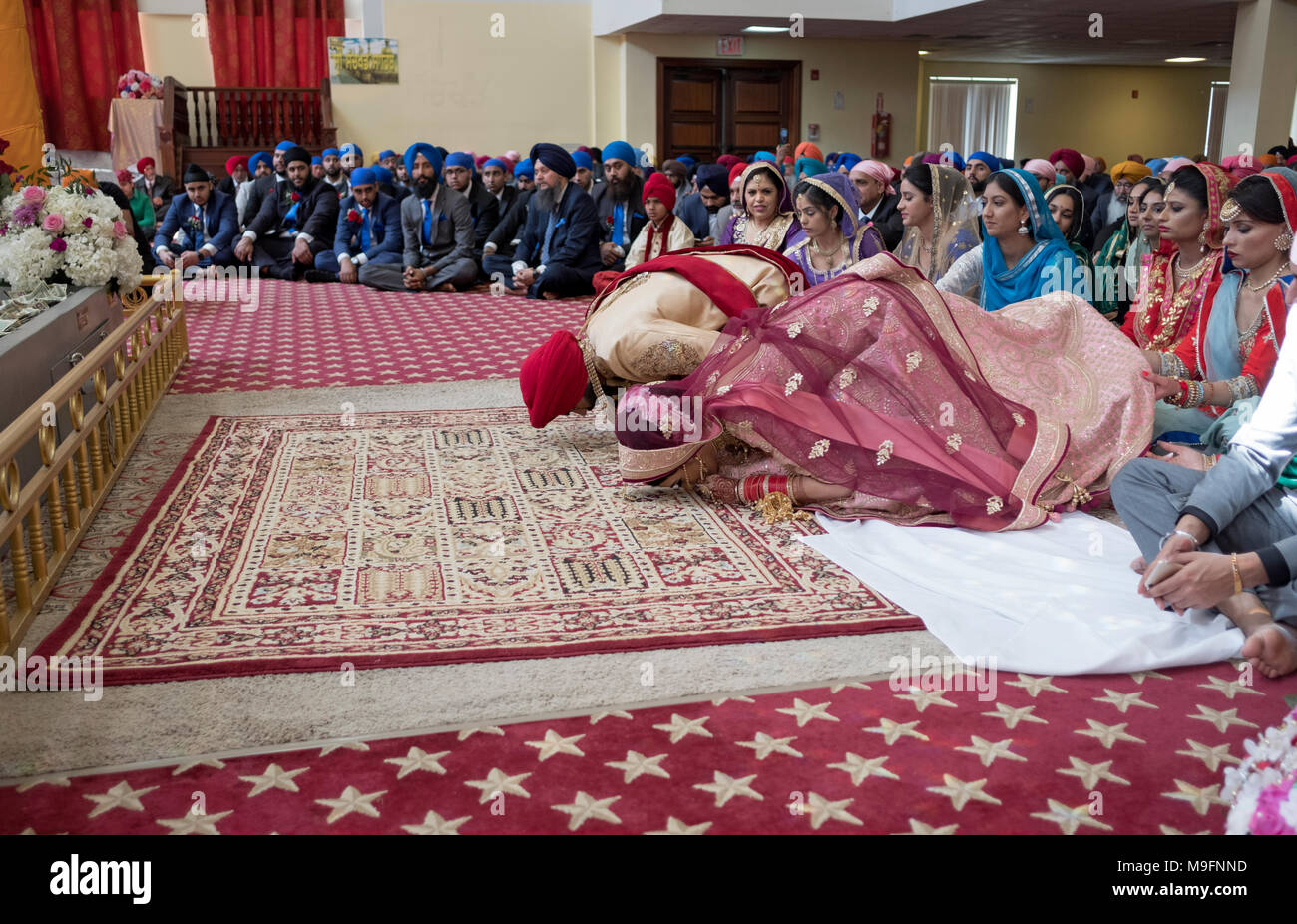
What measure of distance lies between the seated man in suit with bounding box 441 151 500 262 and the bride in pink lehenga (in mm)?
5158

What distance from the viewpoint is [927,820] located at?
154cm

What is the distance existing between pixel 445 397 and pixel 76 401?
1727 millimetres

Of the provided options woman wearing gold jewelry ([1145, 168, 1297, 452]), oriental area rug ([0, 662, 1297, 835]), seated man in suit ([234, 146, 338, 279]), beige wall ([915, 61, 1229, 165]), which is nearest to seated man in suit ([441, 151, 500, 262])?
seated man in suit ([234, 146, 338, 279])

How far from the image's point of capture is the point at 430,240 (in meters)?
7.86

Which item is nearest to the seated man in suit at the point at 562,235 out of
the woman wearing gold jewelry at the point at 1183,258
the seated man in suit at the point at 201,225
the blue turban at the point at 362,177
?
the blue turban at the point at 362,177

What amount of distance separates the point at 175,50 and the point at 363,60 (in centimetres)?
184

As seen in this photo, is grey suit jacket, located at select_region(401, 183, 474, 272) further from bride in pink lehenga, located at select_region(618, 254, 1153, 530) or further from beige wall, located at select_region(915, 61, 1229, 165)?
beige wall, located at select_region(915, 61, 1229, 165)

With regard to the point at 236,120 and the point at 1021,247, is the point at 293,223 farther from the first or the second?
the point at 1021,247

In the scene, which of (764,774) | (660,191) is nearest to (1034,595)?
(764,774)

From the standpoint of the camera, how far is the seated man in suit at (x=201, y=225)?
326 inches

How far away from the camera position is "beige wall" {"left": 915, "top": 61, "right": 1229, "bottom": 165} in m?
13.9
